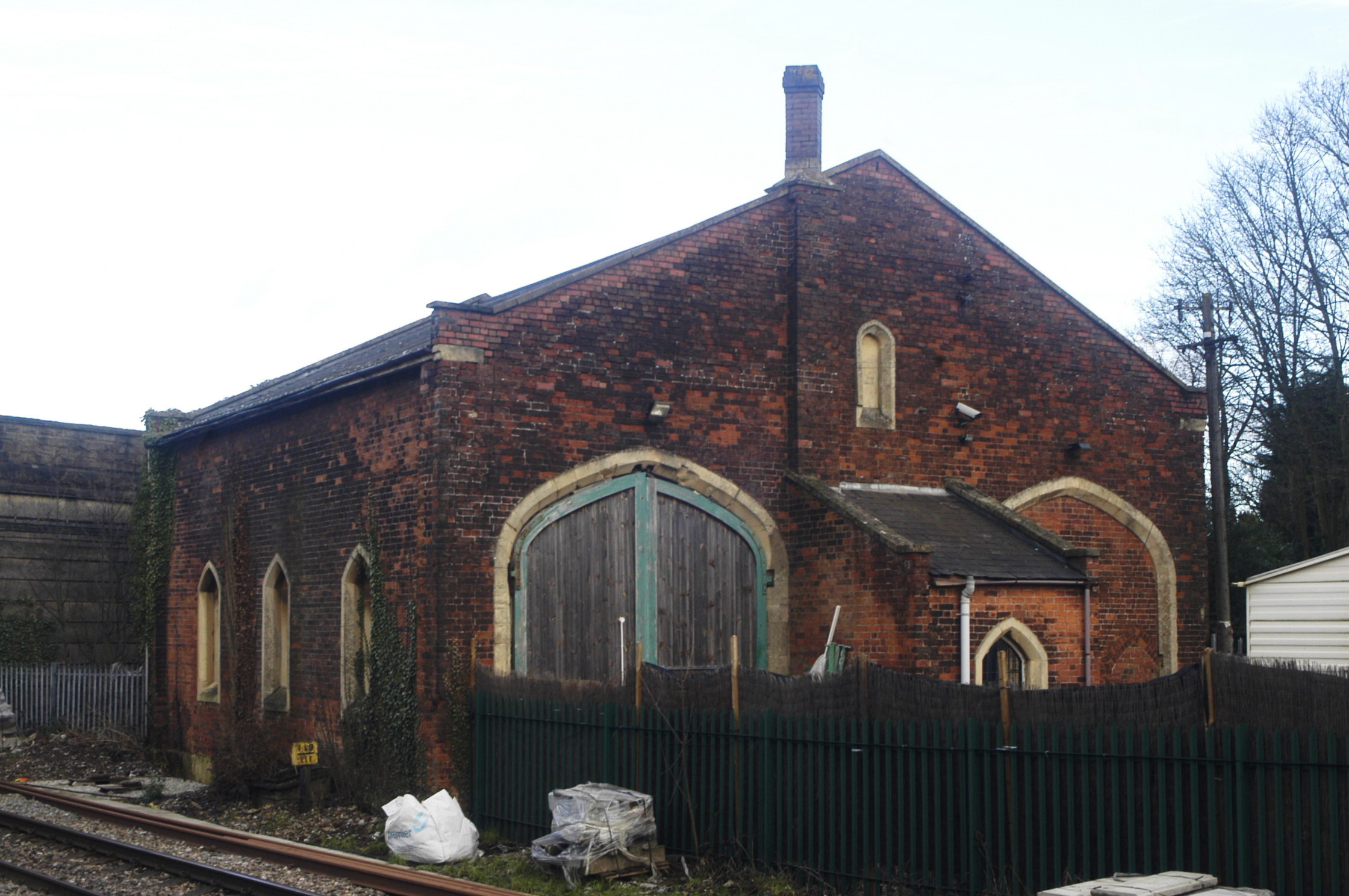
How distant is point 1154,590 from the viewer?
59.6ft

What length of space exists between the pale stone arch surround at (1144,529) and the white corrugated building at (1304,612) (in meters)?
2.65

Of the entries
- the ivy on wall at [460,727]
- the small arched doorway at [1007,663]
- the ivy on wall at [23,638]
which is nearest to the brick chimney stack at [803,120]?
the small arched doorway at [1007,663]

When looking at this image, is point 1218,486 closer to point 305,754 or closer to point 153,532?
point 305,754

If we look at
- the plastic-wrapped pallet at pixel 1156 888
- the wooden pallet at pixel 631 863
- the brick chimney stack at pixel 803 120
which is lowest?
the wooden pallet at pixel 631 863

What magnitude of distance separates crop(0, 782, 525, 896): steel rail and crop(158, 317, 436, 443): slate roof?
5023mm

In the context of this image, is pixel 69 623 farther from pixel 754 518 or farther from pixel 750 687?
pixel 750 687

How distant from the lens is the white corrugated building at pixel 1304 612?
19594 millimetres

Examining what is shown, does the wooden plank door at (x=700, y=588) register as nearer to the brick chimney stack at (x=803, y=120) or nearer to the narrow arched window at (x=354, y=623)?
the narrow arched window at (x=354, y=623)

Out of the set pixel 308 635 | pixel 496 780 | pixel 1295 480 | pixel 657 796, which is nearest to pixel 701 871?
pixel 657 796

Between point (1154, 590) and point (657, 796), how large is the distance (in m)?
9.09

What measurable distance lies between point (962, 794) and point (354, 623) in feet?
28.3

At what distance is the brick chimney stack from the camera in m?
17.1

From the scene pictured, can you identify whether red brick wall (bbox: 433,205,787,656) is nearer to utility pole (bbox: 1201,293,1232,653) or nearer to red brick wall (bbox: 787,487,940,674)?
red brick wall (bbox: 787,487,940,674)

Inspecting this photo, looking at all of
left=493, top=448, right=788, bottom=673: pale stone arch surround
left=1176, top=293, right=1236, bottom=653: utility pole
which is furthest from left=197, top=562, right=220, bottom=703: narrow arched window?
left=1176, top=293, right=1236, bottom=653: utility pole
